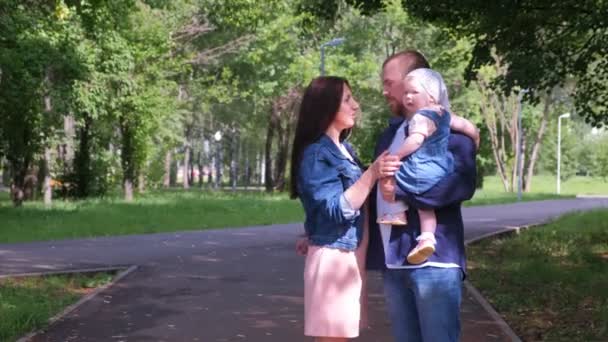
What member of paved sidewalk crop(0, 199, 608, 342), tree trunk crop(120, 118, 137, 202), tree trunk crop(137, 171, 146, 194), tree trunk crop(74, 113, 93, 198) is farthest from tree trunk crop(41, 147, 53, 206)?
paved sidewalk crop(0, 199, 608, 342)

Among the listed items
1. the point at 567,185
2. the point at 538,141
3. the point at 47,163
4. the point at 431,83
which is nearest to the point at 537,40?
the point at 431,83

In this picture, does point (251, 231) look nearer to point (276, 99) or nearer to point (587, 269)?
point (587, 269)

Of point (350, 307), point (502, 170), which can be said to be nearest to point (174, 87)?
point (502, 170)

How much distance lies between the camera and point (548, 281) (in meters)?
11.0

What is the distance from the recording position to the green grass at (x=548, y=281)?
7953 mm

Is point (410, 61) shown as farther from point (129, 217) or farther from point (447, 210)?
point (129, 217)

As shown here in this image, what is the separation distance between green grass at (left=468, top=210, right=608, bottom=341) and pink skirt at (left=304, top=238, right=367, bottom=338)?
12.4 feet

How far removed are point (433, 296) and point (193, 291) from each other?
6.88m

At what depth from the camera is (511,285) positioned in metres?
10.8

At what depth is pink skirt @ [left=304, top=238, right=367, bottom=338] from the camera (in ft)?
12.9

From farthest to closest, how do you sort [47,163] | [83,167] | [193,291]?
[47,163] → [83,167] → [193,291]

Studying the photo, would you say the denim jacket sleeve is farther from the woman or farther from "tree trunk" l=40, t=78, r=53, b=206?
"tree trunk" l=40, t=78, r=53, b=206

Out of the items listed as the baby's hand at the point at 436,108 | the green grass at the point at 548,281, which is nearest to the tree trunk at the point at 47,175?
the green grass at the point at 548,281

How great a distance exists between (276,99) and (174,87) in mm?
8757
